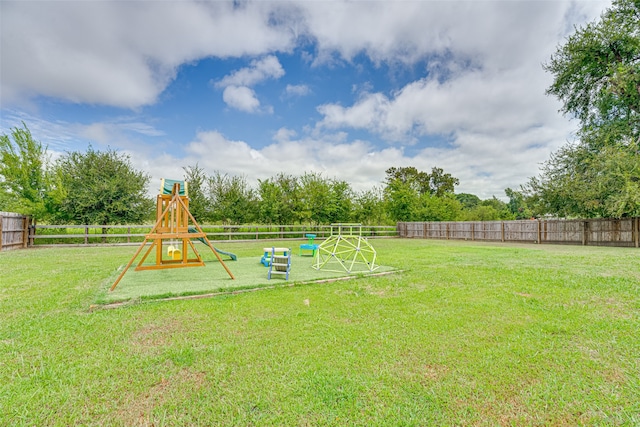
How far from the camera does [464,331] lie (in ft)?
10.1

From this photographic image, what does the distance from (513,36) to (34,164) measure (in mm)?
21547

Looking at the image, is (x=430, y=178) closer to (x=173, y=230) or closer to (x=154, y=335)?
(x=173, y=230)

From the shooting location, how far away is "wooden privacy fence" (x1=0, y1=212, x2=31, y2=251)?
10680mm

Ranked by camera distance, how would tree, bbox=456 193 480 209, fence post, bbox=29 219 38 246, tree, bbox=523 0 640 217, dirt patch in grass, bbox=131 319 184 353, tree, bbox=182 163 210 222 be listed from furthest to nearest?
tree, bbox=456 193 480 209 < tree, bbox=182 163 210 222 < tree, bbox=523 0 640 217 < fence post, bbox=29 219 38 246 < dirt patch in grass, bbox=131 319 184 353

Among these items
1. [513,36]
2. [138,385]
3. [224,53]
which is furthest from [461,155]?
[138,385]

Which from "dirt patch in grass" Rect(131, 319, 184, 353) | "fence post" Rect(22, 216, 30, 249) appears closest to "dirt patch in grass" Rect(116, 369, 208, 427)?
"dirt patch in grass" Rect(131, 319, 184, 353)

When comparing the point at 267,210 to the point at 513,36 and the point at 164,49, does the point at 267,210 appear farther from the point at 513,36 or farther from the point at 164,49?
the point at 513,36

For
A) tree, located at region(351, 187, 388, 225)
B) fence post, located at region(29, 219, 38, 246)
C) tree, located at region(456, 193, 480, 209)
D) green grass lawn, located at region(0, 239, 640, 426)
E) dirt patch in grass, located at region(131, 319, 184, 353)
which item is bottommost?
dirt patch in grass, located at region(131, 319, 184, 353)

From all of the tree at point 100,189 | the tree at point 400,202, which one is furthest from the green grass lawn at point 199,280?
the tree at point 400,202

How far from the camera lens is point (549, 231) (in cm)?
1669

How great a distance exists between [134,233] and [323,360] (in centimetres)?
1612

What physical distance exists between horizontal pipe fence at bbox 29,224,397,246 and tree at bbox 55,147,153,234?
2.60 ft

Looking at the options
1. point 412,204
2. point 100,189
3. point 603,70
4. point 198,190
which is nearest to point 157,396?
point 100,189

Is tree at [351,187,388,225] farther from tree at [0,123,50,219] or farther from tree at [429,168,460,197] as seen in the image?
tree at [0,123,50,219]
